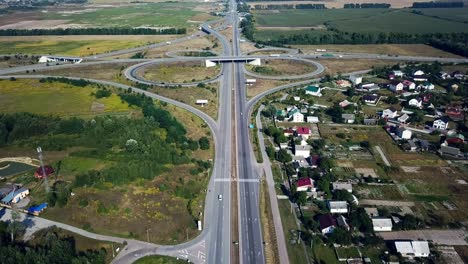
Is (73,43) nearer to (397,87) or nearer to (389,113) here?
(397,87)

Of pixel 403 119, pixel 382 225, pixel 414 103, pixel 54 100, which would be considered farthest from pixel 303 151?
pixel 54 100

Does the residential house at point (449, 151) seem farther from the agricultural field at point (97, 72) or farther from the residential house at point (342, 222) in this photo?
the agricultural field at point (97, 72)

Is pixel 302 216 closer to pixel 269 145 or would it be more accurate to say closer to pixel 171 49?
pixel 269 145

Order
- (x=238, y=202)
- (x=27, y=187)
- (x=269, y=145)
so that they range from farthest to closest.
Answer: (x=269, y=145)
(x=27, y=187)
(x=238, y=202)

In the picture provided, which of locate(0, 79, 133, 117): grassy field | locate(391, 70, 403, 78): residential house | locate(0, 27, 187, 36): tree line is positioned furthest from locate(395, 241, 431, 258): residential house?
locate(0, 27, 187, 36): tree line

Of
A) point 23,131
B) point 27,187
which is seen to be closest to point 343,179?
point 27,187
